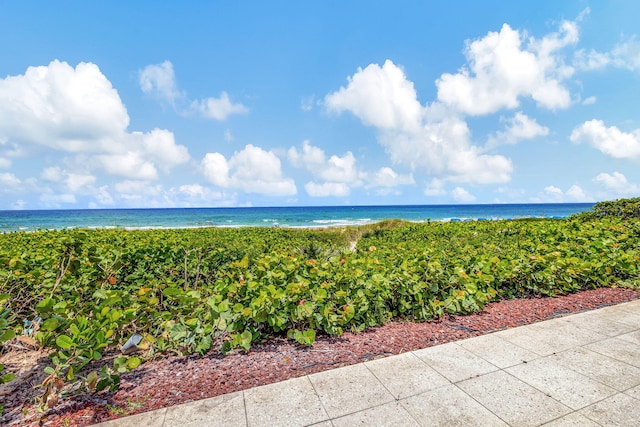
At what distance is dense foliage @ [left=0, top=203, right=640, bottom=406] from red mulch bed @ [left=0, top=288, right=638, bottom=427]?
14 cm

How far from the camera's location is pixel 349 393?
2.43 metres

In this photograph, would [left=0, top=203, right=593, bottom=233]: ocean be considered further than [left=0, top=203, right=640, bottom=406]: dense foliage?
Yes

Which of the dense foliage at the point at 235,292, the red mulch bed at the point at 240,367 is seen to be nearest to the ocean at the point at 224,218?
the dense foliage at the point at 235,292

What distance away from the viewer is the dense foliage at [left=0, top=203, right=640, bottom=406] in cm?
262

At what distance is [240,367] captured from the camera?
2.85 metres

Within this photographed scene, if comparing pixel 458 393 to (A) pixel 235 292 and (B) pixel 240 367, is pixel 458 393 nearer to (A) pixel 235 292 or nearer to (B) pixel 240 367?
(B) pixel 240 367

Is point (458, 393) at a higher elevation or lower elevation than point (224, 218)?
higher

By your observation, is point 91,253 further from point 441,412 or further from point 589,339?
point 589,339

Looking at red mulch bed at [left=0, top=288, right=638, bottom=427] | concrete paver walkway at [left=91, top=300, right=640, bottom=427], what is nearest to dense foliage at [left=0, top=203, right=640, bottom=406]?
red mulch bed at [left=0, top=288, right=638, bottom=427]

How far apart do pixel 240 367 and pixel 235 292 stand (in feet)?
2.57

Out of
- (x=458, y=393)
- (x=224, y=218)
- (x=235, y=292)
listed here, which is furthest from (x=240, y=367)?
(x=224, y=218)

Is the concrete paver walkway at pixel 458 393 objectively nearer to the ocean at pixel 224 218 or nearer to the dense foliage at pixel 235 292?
the dense foliage at pixel 235 292

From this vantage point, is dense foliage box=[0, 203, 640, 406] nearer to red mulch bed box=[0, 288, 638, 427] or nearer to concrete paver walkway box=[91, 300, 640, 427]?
red mulch bed box=[0, 288, 638, 427]

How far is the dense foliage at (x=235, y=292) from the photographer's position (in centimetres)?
262
